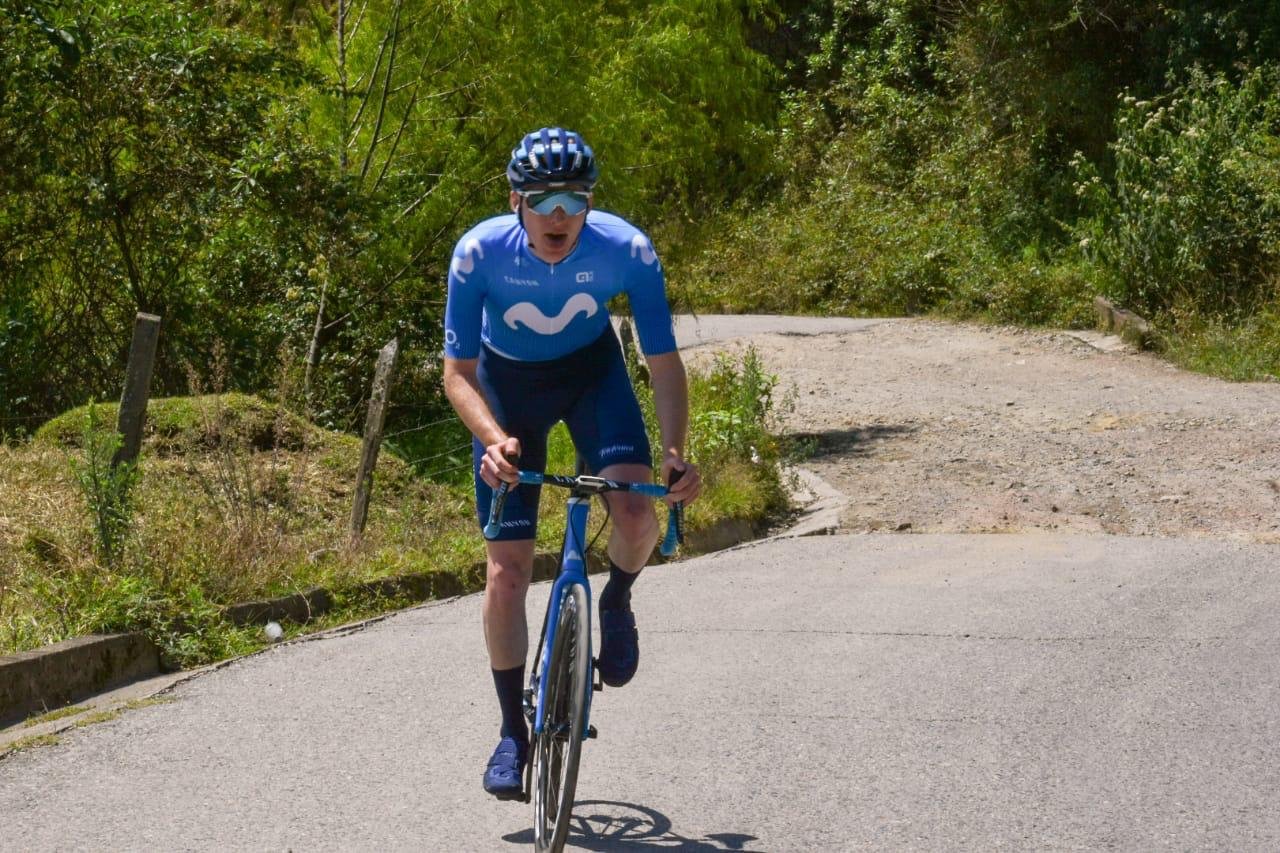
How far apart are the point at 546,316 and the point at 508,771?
54.9 inches

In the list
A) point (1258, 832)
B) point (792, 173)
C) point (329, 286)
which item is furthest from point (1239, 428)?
point (792, 173)

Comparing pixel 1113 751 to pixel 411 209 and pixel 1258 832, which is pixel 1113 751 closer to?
pixel 1258 832

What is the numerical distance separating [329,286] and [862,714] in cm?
950

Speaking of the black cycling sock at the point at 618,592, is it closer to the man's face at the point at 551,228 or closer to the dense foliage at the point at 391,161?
the man's face at the point at 551,228

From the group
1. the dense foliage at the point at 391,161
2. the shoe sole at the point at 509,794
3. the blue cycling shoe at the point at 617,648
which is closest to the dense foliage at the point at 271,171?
the dense foliage at the point at 391,161

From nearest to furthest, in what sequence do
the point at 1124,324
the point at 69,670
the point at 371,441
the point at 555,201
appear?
the point at 555,201 → the point at 69,670 → the point at 371,441 → the point at 1124,324

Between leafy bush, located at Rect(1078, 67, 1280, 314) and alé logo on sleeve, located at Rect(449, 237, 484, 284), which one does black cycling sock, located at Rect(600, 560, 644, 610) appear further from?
leafy bush, located at Rect(1078, 67, 1280, 314)

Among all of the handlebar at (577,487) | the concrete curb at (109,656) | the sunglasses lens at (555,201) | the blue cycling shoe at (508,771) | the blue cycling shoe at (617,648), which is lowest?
the concrete curb at (109,656)

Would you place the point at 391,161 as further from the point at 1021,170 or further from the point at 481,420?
the point at 1021,170

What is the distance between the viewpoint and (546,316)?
5.27 meters

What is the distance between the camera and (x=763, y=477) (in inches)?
508

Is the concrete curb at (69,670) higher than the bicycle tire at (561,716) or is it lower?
lower

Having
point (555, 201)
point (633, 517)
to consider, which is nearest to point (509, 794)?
point (633, 517)

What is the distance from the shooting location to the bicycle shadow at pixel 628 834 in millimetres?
5168
